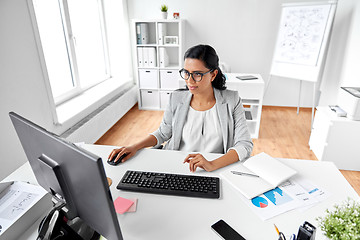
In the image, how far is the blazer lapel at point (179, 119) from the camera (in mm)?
1564

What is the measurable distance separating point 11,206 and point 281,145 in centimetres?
291

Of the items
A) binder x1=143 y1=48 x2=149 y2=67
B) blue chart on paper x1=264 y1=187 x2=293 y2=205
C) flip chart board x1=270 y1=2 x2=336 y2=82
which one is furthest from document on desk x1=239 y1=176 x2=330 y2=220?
binder x1=143 y1=48 x2=149 y2=67

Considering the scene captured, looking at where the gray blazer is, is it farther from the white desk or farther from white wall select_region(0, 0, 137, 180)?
white wall select_region(0, 0, 137, 180)

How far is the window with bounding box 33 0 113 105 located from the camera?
8.86 feet

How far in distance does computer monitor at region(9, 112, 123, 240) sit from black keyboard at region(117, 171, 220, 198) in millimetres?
335

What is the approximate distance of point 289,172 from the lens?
3.78ft

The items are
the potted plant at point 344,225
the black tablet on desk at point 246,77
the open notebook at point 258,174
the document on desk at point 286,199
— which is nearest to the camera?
the potted plant at point 344,225

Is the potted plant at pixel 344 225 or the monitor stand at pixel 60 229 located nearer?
the potted plant at pixel 344 225

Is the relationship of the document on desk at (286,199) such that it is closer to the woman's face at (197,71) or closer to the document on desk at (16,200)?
the woman's face at (197,71)

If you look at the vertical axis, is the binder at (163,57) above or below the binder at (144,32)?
below

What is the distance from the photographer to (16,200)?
984mm

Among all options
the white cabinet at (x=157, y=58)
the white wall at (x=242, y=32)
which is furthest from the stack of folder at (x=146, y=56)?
the white wall at (x=242, y=32)

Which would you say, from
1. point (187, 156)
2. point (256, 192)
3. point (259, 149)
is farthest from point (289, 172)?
point (259, 149)

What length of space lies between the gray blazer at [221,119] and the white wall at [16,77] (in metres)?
1.22
